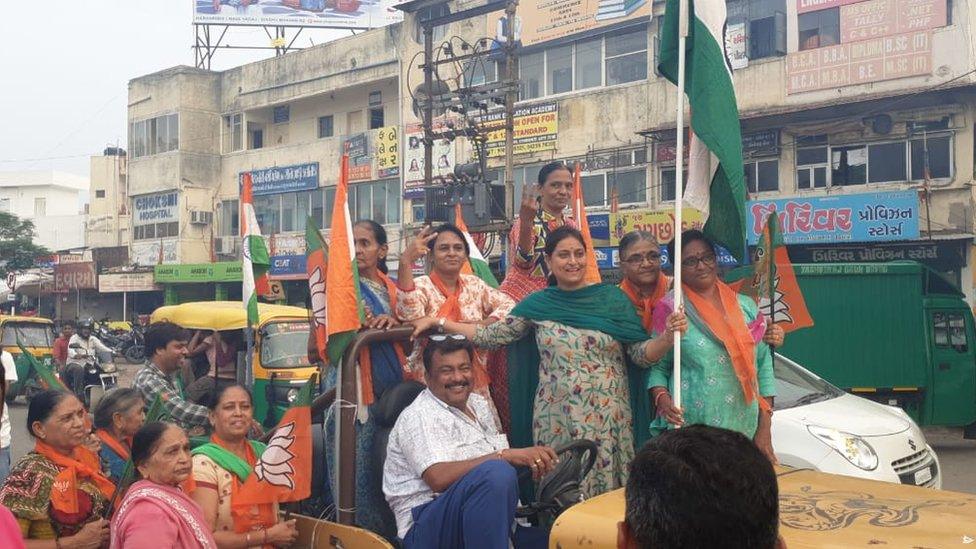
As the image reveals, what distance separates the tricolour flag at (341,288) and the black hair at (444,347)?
0.29m

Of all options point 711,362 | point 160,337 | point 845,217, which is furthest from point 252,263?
point 845,217

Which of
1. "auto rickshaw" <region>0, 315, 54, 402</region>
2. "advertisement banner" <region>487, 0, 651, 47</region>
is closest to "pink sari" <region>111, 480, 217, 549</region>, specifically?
"auto rickshaw" <region>0, 315, 54, 402</region>

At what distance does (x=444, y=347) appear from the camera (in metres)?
3.62

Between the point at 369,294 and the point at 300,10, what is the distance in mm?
30036

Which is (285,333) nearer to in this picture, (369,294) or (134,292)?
(369,294)

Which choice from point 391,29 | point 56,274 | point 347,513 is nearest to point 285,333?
point 347,513

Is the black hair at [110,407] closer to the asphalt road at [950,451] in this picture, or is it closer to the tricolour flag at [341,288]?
the tricolour flag at [341,288]

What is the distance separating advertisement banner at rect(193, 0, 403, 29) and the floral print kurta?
29455mm

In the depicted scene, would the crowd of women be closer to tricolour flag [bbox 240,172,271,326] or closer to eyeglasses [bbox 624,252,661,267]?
eyeglasses [bbox 624,252,661,267]

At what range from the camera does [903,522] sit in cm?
253

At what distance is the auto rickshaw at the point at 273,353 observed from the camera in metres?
10.9

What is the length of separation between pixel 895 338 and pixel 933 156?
6849 mm

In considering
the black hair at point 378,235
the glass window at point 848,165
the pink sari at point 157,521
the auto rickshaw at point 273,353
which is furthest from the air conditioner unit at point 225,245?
the pink sari at point 157,521

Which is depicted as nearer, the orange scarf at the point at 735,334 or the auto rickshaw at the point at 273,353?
the orange scarf at the point at 735,334
